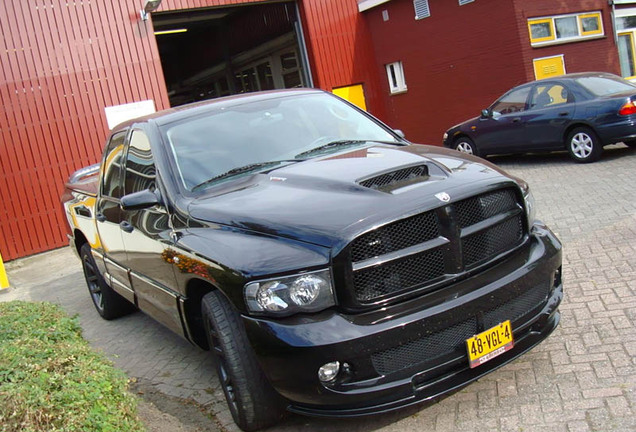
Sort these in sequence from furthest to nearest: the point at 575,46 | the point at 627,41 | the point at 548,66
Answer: the point at 627,41 → the point at 575,46 → the point at 548,66

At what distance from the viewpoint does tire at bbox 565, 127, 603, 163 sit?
10156mm

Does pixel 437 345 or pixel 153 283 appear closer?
pixel 437 345

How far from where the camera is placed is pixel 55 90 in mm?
12336

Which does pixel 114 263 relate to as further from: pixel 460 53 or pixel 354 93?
pixel 354 93

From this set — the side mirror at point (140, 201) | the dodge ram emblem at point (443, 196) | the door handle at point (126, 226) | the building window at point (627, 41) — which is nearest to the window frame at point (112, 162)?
the door handle at point (126, 226)

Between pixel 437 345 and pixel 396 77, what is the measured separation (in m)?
15.3

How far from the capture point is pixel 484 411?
325 centimetres

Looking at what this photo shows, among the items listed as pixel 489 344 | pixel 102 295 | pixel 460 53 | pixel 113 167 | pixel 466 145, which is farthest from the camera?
pixel 460 53

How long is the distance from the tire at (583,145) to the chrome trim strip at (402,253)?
8.21m

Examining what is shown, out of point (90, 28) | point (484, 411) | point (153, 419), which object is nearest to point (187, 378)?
point (153, 419)

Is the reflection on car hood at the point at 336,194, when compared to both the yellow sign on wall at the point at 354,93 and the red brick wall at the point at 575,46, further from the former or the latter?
the yellow sign on wall at the point at 354,93

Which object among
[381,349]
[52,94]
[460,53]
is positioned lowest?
[381,349]

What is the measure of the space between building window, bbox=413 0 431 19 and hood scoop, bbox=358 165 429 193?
13.6 meters

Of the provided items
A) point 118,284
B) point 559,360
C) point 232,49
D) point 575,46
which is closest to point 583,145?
A: point 575,46
